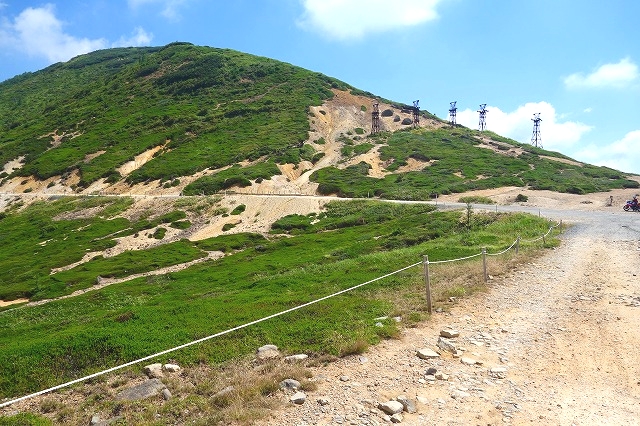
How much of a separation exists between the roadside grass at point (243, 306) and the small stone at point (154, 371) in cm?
73

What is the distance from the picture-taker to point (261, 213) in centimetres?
7156

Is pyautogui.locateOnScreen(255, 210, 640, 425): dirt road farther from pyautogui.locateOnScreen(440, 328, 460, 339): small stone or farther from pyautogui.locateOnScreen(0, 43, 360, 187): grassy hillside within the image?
pyautogui.locateOnScreen(0, 43, 360, 187): grassy hillside

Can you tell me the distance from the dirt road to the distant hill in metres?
62.9

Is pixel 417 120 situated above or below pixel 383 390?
above

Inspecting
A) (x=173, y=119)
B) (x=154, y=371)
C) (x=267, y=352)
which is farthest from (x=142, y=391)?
(x=173, y=119)

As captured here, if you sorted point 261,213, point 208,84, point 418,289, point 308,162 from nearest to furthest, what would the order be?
1. point 418,289
2. point 261,213
3. point 308,162
4. point 208,84

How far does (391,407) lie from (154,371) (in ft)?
24.3

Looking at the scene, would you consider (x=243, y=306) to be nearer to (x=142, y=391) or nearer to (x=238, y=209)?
(x=142, y=391)

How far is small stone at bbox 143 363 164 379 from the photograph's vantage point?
1335 centimetres

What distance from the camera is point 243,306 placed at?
20.7 metres

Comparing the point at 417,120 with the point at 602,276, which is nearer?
the point at 602,276

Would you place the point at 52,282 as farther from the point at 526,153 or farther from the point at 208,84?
the point at 208,84

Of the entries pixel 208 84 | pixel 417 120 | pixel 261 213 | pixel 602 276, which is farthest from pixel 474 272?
pixel 208 84

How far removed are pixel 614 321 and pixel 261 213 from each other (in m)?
59.2
